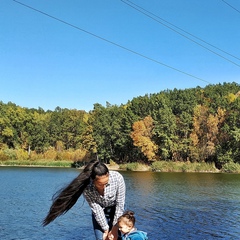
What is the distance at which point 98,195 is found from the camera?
14.0 ft

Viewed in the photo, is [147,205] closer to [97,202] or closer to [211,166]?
[97,202]

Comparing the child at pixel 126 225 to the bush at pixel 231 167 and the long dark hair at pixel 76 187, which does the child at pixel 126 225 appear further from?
the bush at pixel 231 167

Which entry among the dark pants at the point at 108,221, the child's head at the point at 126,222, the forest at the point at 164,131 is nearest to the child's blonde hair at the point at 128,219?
the child's head at the point at 126,222

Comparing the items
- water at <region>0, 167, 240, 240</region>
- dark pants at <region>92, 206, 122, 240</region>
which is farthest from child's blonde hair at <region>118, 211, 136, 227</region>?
water at <region>0, 167, 240, 240</region>

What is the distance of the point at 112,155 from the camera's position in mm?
67500

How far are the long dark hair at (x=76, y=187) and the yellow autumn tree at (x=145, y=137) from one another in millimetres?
54829

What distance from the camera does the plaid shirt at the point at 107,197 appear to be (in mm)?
4246

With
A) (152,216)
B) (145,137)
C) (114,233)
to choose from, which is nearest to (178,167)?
(145,137)

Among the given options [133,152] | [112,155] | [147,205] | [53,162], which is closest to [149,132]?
[133,152]

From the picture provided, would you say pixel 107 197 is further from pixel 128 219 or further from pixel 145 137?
pixel 145 137

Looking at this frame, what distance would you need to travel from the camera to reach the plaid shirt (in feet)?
13.9

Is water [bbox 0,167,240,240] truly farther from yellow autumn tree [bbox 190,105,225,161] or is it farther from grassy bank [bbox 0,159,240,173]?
yellow autumn tree [bbox 190,105,225,161]

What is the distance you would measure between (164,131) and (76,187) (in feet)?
182

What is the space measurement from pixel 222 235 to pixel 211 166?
129ft
